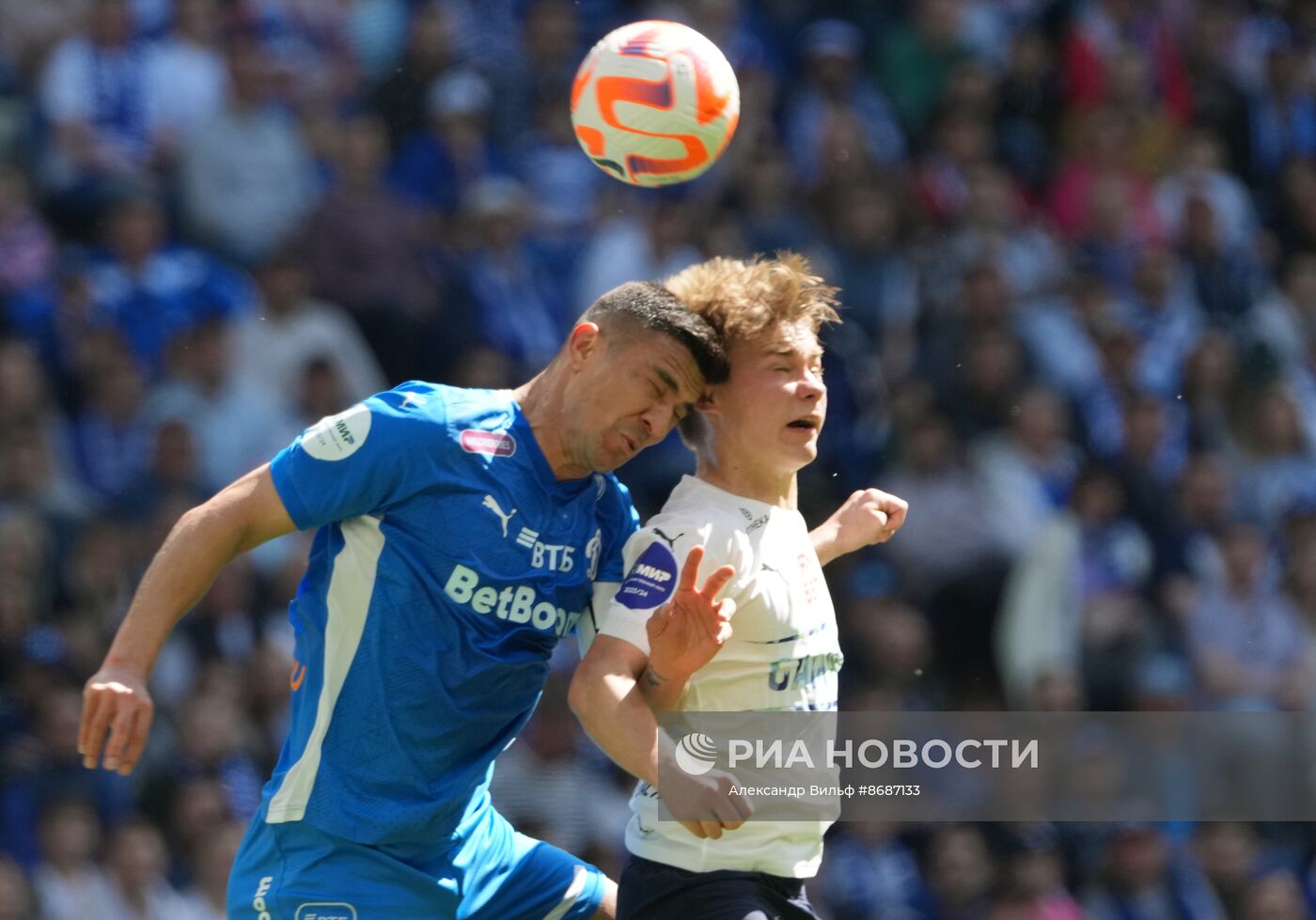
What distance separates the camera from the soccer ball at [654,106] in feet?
17.8

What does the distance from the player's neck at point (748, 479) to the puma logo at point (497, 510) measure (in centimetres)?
54

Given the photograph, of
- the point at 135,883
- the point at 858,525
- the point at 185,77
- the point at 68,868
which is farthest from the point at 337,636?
the point at 185,77

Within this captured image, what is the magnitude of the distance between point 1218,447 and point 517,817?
15.9 feet

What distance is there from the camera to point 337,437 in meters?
4.54

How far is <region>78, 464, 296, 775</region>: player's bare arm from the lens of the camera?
4.32 m

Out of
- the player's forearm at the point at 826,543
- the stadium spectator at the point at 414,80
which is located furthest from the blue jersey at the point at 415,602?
the stadium spectator at the point at 414,80

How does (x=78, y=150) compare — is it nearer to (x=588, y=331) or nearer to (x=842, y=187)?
(x=842, y=187)

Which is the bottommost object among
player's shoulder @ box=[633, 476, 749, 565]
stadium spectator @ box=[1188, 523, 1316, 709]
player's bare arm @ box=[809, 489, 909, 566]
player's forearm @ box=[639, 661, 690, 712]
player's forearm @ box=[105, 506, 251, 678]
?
player's forearm @ box=[639, 661, 690, 712]

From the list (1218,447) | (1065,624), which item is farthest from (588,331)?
(1218,447)

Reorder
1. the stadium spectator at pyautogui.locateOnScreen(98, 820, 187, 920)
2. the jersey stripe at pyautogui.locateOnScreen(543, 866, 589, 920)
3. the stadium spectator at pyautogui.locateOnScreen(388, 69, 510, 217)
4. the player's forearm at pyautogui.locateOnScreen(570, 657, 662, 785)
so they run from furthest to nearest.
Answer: the stadium spectator at pyautogui.locateOnScreen(388, 69, 510, 217)
the stadium spectator at pyautogui.locateOnScreen(98, 820, 187, 920)
the jersey stripe at pyautogui.locateOnScreen(543, 866, 589, 920)
the player's forearm at pyautogui.locateOnScreen(570, 657, 662, 785)

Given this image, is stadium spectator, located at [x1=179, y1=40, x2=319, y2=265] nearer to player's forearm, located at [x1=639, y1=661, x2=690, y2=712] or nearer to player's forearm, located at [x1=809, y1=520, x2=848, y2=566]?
player's forearm, located at [x1=809, y1=520, x2=848, y2=566]

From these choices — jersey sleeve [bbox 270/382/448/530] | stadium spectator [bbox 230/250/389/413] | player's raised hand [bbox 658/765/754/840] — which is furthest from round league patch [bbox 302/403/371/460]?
stadium spectator [bbox 230/250/389/413]

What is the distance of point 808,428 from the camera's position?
4719mm

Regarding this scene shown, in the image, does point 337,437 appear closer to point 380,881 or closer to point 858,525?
point 380,881
